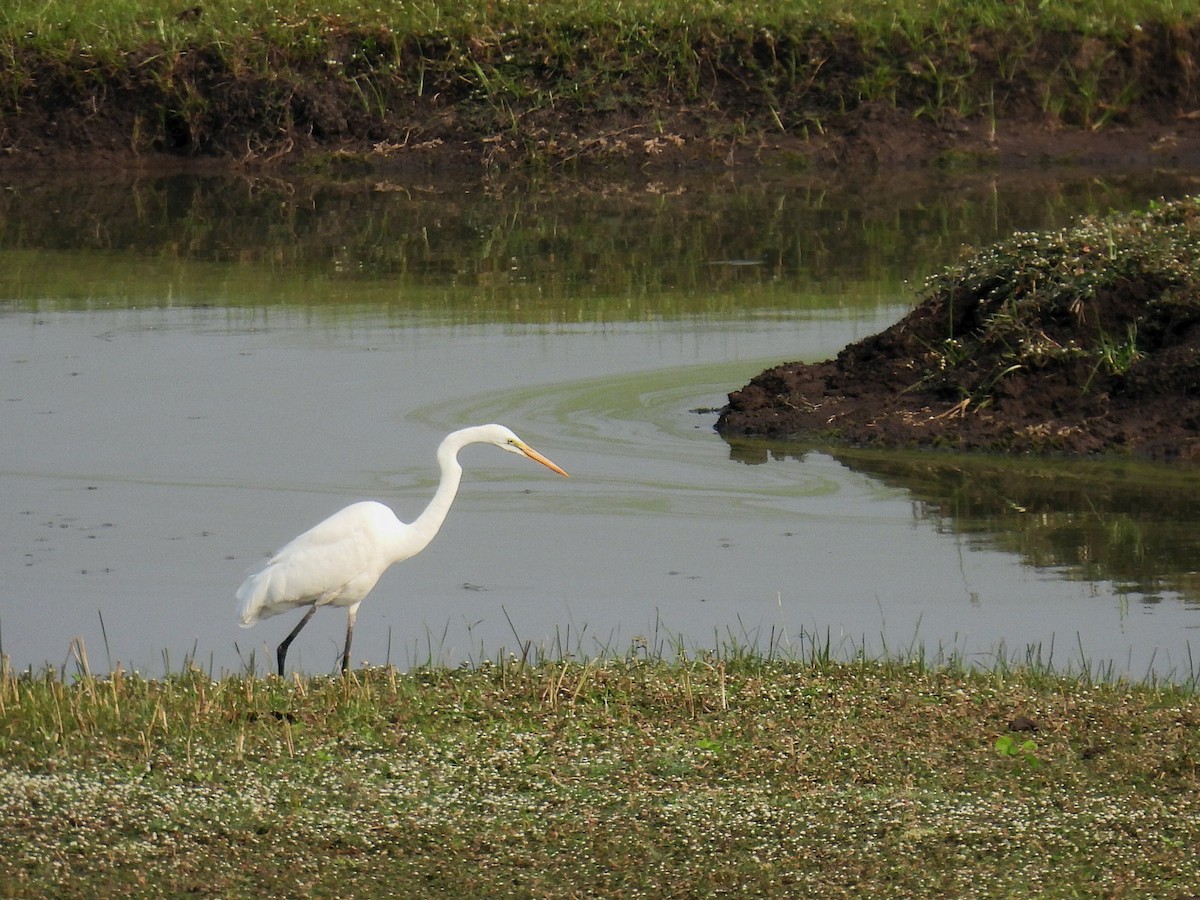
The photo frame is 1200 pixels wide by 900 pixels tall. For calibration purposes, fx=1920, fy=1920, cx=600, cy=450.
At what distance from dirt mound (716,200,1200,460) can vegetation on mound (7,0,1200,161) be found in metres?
13.1

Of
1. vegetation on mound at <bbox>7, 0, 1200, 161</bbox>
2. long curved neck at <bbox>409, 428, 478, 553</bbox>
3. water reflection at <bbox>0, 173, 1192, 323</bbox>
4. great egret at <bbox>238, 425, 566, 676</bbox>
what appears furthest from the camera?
vegetation on mound at <bbox>7, 0, 1200, 161</bbox>

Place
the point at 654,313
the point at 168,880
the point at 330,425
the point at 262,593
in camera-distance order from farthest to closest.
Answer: the point at 654,313, the point at 330,425, the point at 262,593, the point at 168,880

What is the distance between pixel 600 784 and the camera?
6398 millimetres

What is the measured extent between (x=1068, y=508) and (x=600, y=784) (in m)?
5.38

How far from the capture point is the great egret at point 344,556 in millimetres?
8133

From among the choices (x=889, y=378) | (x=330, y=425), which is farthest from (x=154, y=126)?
(x=889, y=378)

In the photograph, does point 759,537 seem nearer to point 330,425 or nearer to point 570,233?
point 330,425

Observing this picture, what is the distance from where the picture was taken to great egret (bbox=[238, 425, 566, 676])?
8.13 meters

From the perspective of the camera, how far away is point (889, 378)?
42.9 feet

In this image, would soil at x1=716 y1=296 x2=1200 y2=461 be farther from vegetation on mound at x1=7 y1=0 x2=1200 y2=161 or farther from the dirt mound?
vegetation on mound at x1=7 y1=0 x2=1200 y2=161

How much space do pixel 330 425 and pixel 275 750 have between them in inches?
266

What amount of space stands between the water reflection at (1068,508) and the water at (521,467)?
0.09 feet

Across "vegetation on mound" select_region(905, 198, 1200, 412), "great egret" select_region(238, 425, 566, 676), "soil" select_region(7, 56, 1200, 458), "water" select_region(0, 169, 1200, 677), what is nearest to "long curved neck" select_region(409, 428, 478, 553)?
"great egret" select_region(238, 425, 566, 676)

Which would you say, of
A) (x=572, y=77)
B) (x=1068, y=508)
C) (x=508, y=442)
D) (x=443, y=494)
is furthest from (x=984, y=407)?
(x=572, y=77)
